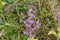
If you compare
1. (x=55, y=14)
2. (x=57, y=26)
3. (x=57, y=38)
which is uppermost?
(x=55, y=14)

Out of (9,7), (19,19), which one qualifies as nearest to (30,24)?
(19,19)

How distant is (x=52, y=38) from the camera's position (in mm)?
2221

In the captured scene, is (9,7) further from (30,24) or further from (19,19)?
(30,24)

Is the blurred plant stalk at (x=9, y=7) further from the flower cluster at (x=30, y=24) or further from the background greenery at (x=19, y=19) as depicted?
the flower cluster at (x=30, y=24)

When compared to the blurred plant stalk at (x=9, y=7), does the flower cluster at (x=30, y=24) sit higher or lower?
lower

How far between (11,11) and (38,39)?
0.41 m

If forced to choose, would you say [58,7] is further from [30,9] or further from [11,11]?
[11,11]

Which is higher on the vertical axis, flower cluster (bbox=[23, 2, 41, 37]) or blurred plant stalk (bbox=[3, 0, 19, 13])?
blurred plant stalk (bbox=[3, 0, 19, 13])

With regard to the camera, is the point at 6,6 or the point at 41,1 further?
the point at 41,1

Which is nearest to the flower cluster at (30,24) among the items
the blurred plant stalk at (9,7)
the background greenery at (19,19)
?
the background greenery at (19,19)

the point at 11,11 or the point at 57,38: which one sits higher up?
the point at 11,11

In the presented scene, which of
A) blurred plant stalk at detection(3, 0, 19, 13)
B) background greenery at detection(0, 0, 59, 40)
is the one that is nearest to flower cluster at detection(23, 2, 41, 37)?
background greenery at detection(0, 0, 59, 40)

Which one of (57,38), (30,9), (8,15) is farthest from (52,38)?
(8,15)

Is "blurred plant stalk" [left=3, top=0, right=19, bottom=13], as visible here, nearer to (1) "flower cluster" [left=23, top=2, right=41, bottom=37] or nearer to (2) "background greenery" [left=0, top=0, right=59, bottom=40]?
(2) "background greenery" [left=0, top=0, right=59, bottom=40]
